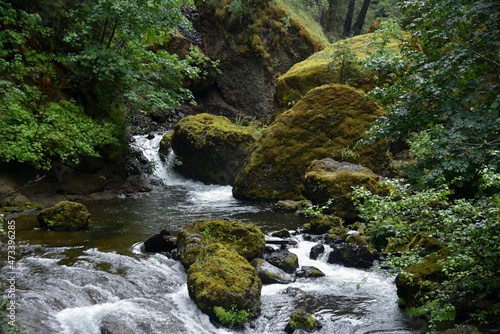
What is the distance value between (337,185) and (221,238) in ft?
14.6

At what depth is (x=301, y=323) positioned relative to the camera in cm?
545

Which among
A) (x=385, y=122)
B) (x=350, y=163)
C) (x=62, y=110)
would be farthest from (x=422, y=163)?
(x=62, y=110)

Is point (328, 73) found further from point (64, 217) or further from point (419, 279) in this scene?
point (64, 217)

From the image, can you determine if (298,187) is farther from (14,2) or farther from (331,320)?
(14,2)

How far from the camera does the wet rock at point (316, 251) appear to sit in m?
8.16

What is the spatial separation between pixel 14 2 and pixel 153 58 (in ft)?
14.1

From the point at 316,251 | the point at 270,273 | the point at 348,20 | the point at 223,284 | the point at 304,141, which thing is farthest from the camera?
the point at 348,20

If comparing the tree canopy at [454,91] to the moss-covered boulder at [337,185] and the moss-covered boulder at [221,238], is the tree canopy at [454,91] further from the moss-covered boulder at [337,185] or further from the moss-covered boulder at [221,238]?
the moss-covered boulder at [337,185]

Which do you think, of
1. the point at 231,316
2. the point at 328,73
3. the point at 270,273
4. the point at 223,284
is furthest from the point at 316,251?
the point at 328,73

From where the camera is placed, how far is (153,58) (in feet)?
39.1

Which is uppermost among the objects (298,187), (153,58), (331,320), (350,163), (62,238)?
(153,58)

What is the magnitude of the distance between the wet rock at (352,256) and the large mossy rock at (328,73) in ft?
28.5

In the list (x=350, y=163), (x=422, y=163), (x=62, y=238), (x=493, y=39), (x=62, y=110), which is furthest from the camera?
(x=350, y=163)

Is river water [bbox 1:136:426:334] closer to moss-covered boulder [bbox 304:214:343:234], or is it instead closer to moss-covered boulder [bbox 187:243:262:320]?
moss-covered boulder [bbox 187:243:262:320]
